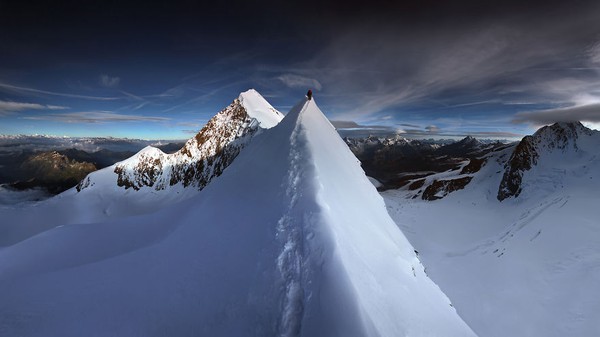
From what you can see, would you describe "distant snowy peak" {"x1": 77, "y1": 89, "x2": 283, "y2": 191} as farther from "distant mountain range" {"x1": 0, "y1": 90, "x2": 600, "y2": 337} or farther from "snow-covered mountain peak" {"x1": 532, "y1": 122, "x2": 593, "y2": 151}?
"snow-covered mountain peak" {"x1": 532, "y1": 122, "x2": 593, "y2": 151}

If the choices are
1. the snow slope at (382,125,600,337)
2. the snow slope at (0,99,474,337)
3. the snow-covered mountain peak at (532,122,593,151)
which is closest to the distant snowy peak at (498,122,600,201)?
the snow-covered mountain peak at (532,122,593,151)

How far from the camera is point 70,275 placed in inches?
346

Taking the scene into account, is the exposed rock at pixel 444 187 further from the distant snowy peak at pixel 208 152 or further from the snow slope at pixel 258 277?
the snow slope at pixel 258 277

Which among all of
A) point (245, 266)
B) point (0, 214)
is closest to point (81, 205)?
point (0, 214)

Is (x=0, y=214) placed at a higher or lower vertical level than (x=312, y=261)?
lower

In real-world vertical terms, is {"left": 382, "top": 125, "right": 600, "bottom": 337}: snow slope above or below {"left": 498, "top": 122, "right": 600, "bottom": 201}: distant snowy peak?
below

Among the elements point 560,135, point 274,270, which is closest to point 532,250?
point 274,270

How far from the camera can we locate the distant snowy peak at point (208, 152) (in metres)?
68.4

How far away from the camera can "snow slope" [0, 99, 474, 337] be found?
17.8ft

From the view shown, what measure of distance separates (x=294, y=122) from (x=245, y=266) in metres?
7.95

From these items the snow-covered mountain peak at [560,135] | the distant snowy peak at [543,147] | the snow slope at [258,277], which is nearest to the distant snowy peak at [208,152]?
the snow slope at [258,277]

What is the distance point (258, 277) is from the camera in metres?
6.05

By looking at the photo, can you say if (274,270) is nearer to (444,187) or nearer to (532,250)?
(532,250)

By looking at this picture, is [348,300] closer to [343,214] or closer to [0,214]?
[343,214]
